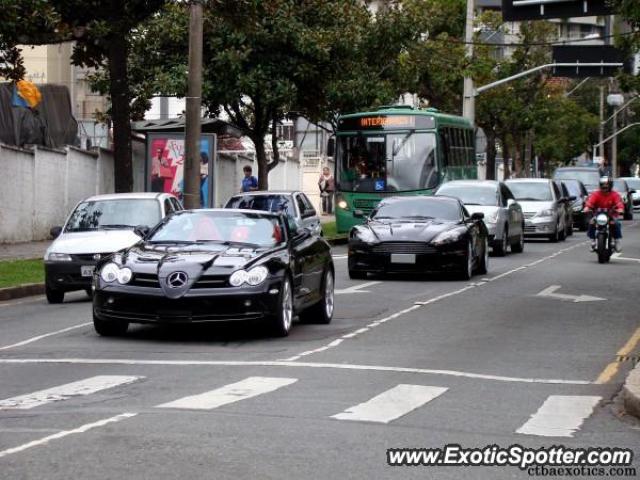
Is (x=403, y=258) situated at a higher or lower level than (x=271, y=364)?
higher

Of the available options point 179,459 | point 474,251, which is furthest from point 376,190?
point 179,459

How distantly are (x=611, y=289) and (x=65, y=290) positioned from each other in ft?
28.4

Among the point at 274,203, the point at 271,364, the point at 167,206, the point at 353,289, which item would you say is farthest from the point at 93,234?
the point at 271,364

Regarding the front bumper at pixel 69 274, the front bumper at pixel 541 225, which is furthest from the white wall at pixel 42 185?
the front bumper at pixel 69 274

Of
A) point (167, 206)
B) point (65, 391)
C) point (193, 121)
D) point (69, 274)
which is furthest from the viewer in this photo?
point (193, 121)

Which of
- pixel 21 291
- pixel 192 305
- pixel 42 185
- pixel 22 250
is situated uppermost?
pixel 42 185

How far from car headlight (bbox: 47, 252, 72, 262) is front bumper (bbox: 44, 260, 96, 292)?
52 mm

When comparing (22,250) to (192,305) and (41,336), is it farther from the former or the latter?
(192,305)

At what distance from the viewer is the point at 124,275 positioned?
14.5 meters

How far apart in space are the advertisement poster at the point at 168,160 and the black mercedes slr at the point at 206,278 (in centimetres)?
1730

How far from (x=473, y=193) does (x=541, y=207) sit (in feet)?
23.6

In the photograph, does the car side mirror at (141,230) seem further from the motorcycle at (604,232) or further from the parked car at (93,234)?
the motorcycle at (604,232)

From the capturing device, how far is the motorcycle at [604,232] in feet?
95.2

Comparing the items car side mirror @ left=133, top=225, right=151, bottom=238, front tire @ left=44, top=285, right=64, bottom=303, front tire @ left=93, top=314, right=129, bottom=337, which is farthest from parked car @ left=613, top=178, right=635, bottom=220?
front tire @ left=93, top=314, right=129, bottom=337
